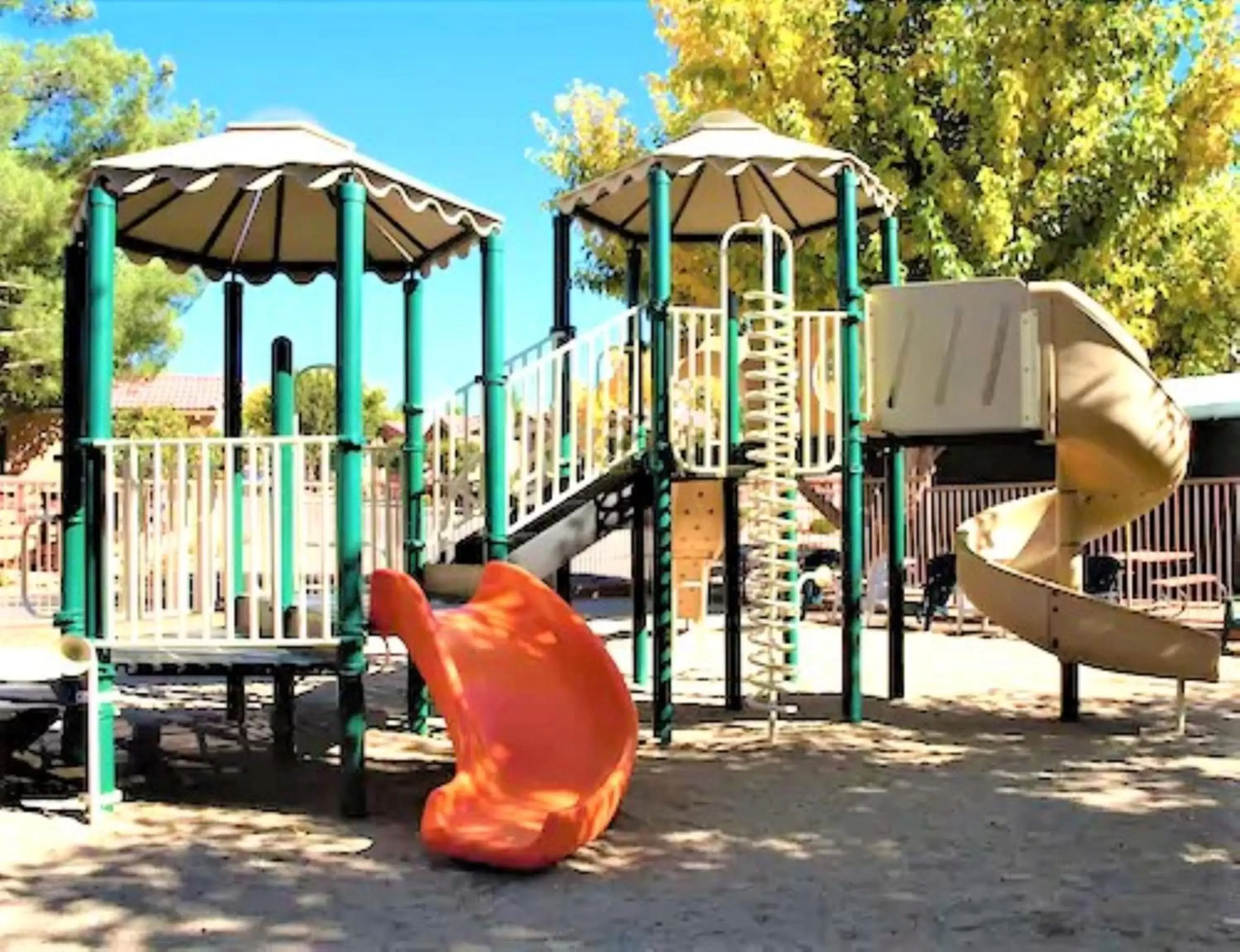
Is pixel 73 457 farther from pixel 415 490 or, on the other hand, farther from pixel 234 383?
pixel 234 383

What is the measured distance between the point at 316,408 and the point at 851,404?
2843cm

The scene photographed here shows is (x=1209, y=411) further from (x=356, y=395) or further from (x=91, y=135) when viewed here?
(x=91, y=135)

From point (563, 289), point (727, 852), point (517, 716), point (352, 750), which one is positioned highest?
point (563, 289)

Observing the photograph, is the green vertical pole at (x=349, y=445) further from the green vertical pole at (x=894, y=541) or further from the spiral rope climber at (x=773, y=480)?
the green vertical pole at (x=894, y=541)

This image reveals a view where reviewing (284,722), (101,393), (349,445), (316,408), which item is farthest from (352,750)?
(316,408)

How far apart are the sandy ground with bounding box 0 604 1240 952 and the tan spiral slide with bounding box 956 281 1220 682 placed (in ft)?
2.00

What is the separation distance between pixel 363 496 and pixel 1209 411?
1277 centimetres

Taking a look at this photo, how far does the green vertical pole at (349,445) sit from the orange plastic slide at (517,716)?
0.59ft

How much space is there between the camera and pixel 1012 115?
18406mm

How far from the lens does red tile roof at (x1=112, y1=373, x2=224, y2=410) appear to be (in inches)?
1918

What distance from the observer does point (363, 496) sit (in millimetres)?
9727

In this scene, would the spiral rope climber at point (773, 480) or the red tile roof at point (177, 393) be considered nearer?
the spiral rope climber at point (773, 480)

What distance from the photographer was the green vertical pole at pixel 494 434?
30.6 ft

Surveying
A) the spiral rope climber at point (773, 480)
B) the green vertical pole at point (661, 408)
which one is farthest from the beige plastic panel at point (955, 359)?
the green vertical pole at point (661, 408)
